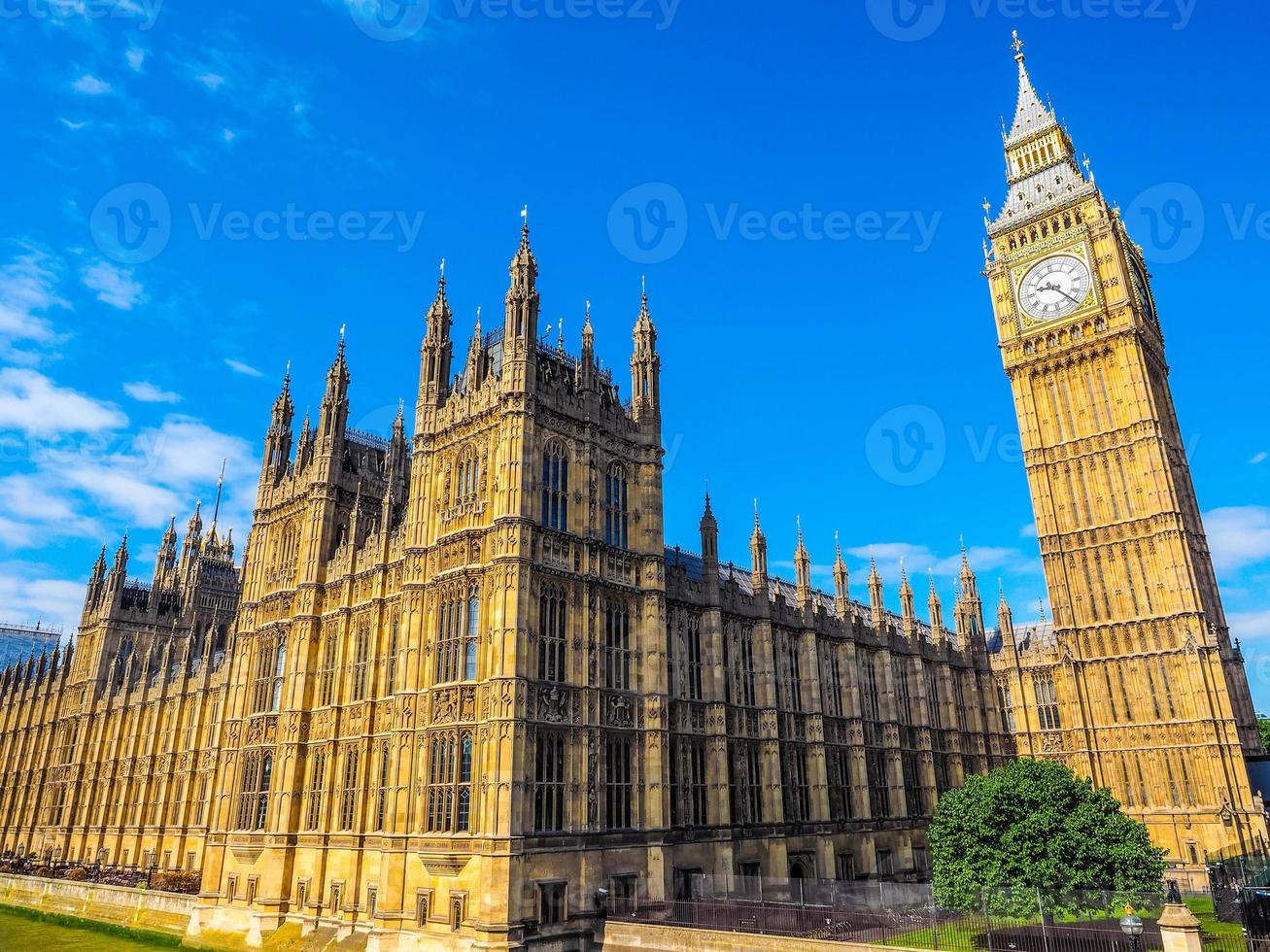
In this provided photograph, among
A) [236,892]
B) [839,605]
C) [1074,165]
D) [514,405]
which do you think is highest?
[1074,165]

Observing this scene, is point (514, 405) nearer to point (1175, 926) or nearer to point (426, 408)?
point (426, 408)

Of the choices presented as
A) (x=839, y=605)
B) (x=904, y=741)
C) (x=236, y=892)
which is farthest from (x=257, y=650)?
(x=904, y=741)

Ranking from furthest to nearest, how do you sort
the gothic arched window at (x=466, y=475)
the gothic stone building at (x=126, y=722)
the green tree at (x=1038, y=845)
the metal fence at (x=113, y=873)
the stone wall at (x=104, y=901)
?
the gothic stone building at (x=126, y=722), the metal fence at (x=113, y=873), the stone wall at (x=104, y=901), the gothic arched window at (x=466, y=475), the green tree at (x=1038, y=845)

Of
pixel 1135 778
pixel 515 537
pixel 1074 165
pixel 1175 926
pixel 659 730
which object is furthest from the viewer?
pixel 1074 165

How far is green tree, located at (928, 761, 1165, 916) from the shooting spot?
119 ft

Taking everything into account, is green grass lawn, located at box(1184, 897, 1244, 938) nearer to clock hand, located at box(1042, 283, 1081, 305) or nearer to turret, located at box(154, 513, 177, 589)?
clock hand, located at box(1042, 283, 1081, 305)

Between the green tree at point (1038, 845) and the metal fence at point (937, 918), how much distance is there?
0.61m

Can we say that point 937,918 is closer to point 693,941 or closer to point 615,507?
point 693,941

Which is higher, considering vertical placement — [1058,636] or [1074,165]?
[1074,165]

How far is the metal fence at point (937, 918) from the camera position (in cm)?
2975

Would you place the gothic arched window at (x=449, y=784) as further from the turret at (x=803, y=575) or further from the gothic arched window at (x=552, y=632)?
the turret at (x=803, y=575)

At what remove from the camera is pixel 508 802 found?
112ft

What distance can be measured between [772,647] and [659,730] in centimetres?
1260

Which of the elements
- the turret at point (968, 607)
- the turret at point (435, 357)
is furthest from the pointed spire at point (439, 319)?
the turret at point (968, 607)
